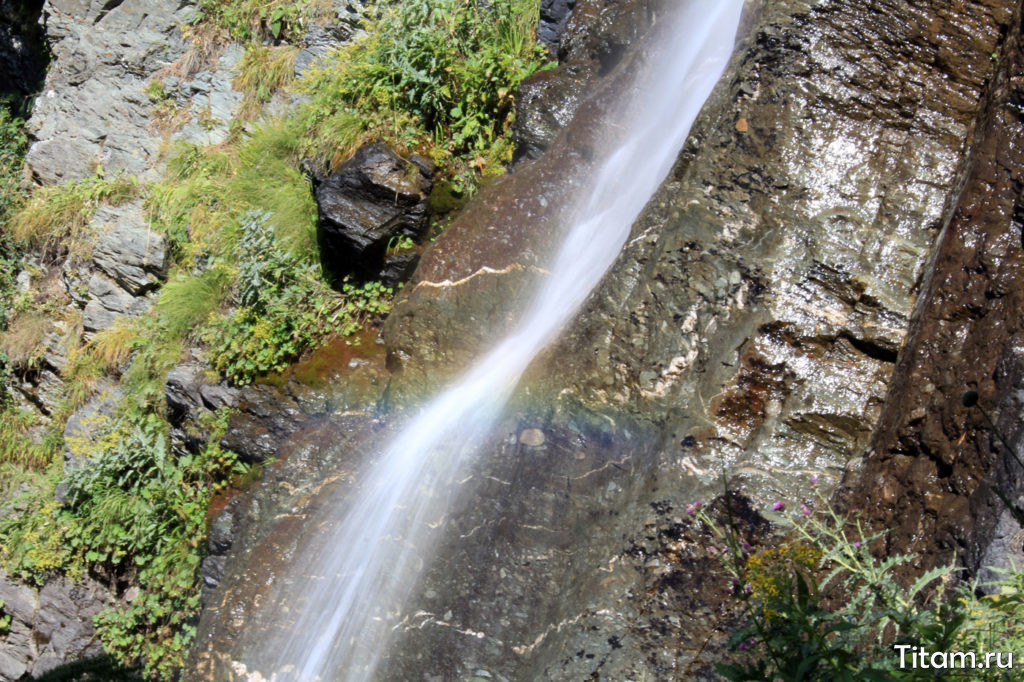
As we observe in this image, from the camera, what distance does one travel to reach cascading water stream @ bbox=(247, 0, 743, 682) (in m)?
3.75

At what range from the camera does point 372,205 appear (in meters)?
5.23

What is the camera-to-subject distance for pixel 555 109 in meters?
5.41

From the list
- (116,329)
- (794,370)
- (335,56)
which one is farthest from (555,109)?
(116,329)

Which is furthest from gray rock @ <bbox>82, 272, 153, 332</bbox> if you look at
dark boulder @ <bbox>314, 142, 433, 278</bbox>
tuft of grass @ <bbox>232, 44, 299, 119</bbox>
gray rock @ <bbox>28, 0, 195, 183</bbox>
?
dark boulder @ <bbox>314, 142, 433, 278</bbox>

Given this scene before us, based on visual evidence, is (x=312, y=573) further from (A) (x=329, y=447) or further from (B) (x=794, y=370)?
(B) (x=794, y=370)

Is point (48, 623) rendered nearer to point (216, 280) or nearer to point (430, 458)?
point (216, 280)

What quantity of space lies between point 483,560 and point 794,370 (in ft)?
5.02

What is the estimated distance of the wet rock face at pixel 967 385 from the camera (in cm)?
228

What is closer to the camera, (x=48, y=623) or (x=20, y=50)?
(x=48, y=623)

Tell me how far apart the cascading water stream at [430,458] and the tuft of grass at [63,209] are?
456 cm

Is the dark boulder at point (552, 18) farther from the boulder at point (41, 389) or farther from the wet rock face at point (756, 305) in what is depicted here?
the boulder at point (41, 389)

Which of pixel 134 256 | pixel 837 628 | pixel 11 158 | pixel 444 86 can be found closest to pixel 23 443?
pixel 134 256

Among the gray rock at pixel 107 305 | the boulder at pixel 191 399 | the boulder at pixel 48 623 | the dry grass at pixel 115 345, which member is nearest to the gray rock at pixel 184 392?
the boulder at pixel 191 399

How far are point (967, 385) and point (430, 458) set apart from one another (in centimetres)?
242
